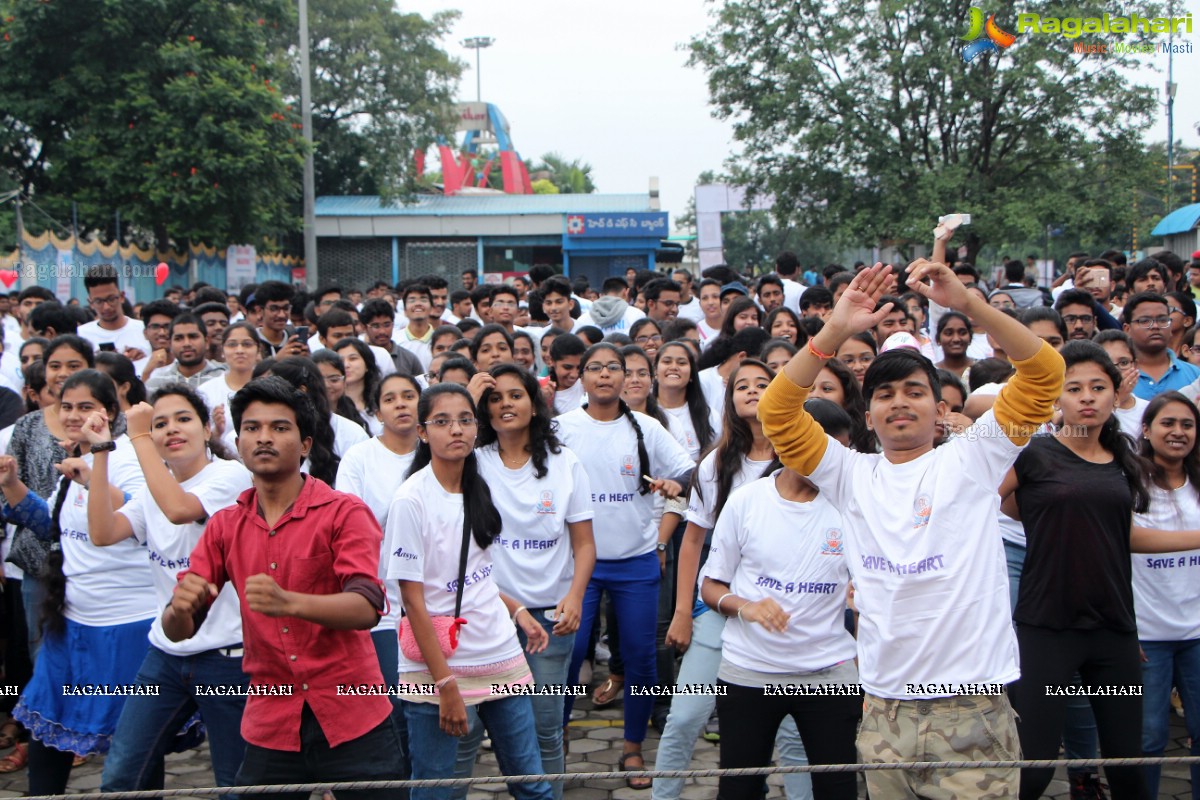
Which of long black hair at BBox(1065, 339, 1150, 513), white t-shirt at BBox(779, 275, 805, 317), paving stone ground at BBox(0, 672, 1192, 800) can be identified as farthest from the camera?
white t-shirt at BBox(779, 275, 805, 317)

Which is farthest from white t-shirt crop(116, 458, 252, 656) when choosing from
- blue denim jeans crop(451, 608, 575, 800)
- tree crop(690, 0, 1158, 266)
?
tree crop(690, 0, 1158, 266)

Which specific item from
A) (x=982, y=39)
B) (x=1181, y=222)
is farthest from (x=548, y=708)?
(x=1181, y=222)

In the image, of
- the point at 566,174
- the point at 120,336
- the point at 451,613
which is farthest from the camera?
the point at 566,174

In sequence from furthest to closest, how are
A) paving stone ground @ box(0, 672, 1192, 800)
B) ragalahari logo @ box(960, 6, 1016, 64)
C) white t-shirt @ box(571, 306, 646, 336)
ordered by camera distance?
ragalahari logo @ box(960, 6, 1016, 64) < white t-shirt @ box(571, 306, 646, 336) < paving stone ground @ box(0, 672, 1192, 800)

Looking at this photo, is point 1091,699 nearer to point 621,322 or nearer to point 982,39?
point 621,322

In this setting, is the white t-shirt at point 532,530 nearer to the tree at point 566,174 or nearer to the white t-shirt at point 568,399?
the white t-shirt at point 568,399

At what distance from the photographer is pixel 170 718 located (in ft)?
12.0

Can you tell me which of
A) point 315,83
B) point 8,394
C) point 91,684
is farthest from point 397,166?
point 91,684

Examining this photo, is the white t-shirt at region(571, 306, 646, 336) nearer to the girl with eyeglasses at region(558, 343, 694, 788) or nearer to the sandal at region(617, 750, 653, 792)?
the girl with eyeglasses at region(558, 343, 694, 788)

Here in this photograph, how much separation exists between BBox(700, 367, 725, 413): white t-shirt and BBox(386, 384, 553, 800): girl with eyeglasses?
2.42m

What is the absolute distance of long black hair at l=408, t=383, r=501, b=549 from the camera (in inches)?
150

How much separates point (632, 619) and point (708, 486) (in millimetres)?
792

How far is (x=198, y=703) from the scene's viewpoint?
3.63m

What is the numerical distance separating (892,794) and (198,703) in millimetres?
2189
